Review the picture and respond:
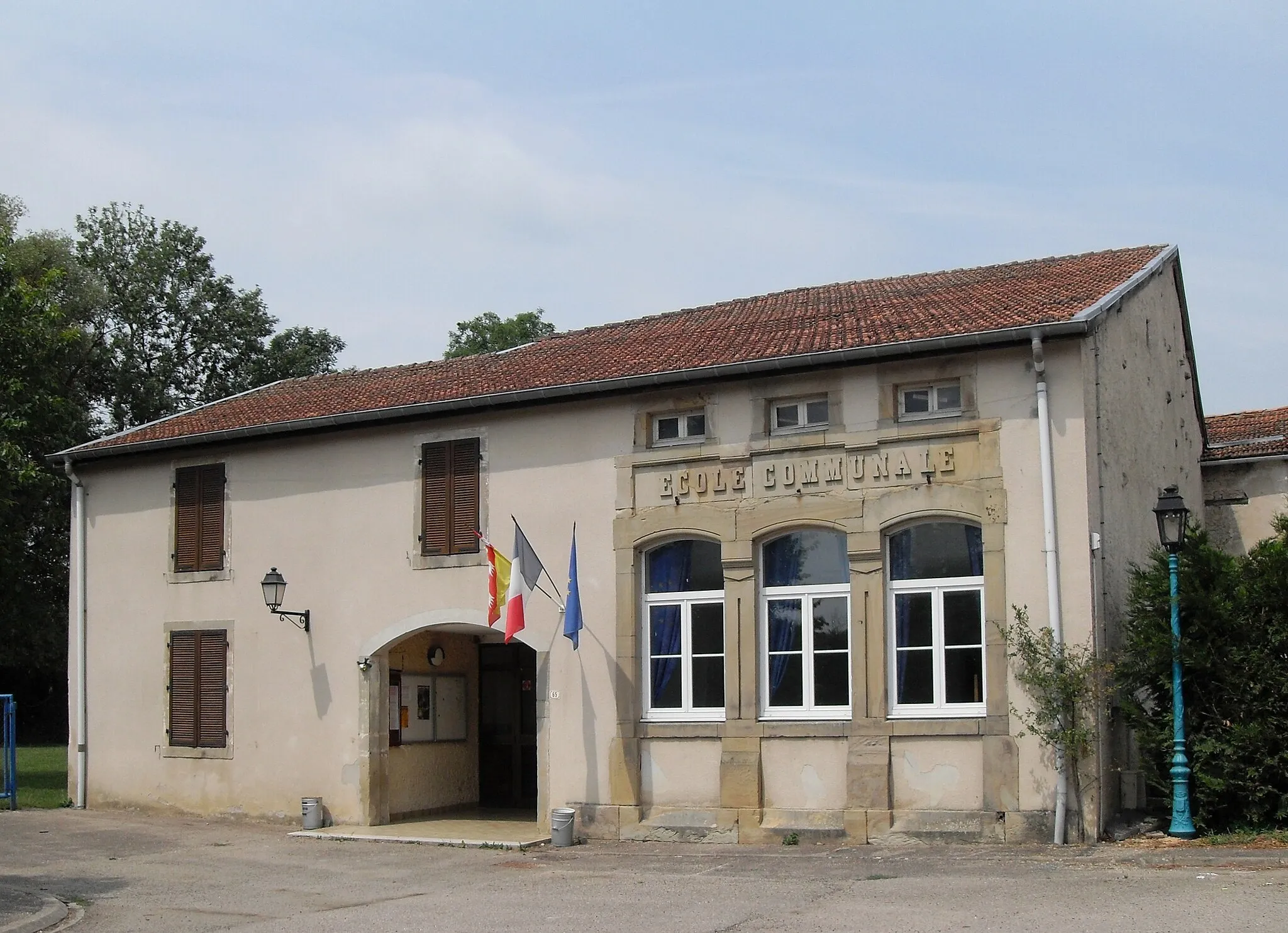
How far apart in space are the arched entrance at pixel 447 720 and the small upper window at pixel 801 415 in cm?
398

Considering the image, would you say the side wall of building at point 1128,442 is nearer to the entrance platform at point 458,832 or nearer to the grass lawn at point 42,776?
the entrance platform at point 458,832

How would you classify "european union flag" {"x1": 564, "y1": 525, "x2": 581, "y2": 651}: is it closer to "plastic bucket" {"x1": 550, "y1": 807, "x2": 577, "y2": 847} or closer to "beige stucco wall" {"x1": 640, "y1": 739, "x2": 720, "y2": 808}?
"beige stucco wall" {"x1": 640, "y1": 739, "x2": 720, "y2": 808}

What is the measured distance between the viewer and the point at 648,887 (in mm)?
12562

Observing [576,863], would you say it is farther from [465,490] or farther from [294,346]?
[294,346]

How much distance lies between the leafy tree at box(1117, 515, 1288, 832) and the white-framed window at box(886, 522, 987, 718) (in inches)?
57.5

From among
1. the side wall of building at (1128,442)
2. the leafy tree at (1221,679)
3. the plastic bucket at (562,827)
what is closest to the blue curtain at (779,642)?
the plastic bucket at (562,827)

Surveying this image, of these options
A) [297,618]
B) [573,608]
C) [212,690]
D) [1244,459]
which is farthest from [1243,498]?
[212,690]

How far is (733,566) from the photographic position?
1587 centimetres

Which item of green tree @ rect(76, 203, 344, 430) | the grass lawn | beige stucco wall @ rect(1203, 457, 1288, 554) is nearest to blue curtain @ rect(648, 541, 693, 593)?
beige stucco wall @ rect(1203, 457, 1288, 554)

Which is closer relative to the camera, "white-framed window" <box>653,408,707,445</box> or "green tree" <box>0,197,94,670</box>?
"white-framed window" <box>653,408,707,445</box>

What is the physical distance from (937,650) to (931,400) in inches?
99.2

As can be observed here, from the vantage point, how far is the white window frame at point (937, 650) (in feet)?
47.8

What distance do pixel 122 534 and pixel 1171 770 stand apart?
14178 millimetres

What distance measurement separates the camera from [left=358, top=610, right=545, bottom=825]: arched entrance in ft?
59.2
